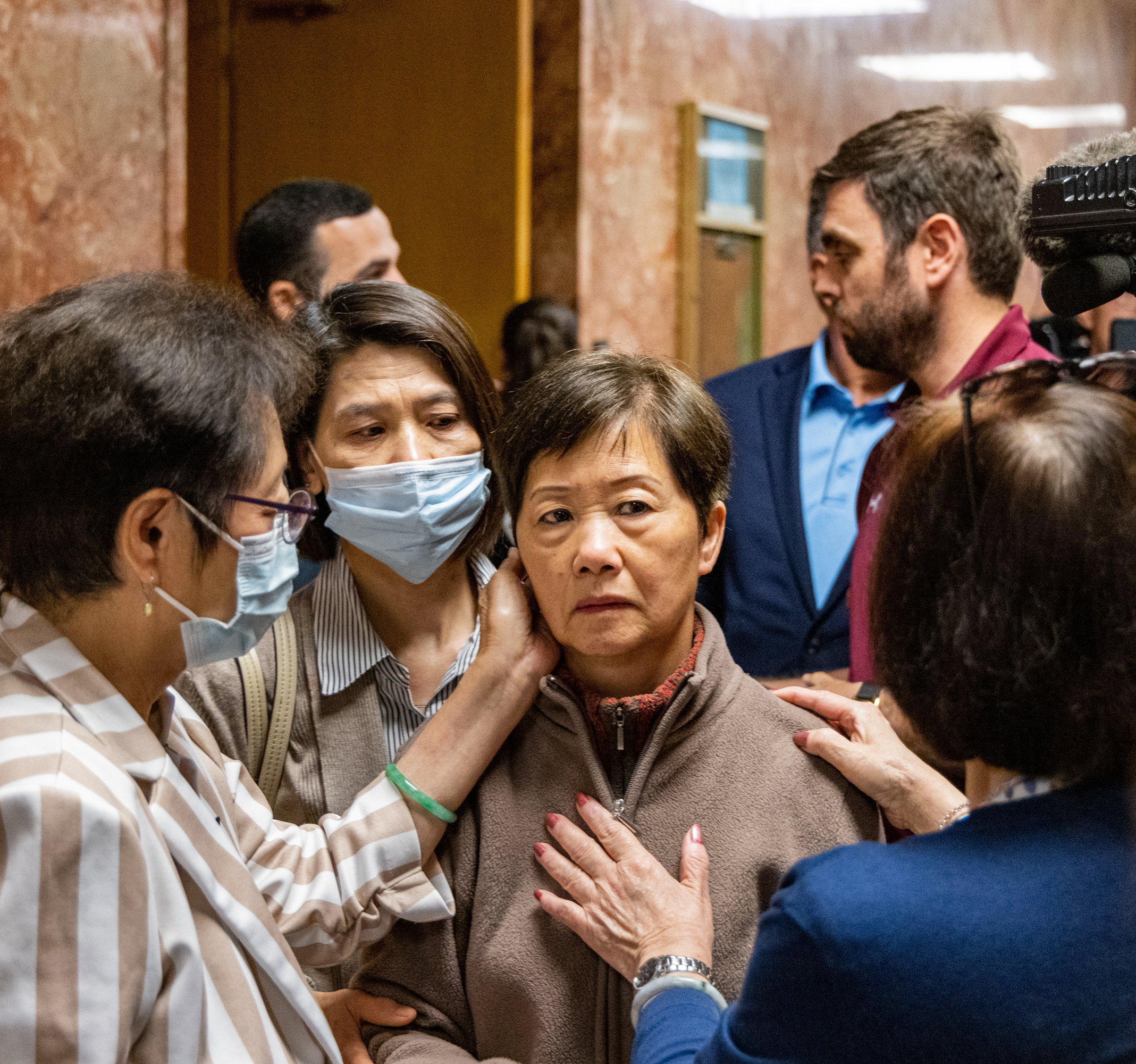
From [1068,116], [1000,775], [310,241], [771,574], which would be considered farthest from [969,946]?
[1068,116]

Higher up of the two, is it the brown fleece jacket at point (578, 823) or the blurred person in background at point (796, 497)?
the blurred person in background at point (796, 497)

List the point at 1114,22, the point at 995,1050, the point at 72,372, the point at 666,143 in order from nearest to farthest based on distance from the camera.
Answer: the point at 995,1050 < the point at 72,372 < the point at 666,143 < the point at 1114,22

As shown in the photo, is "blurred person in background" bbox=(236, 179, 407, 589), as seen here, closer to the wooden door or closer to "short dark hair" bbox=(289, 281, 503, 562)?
"short dark hair" bbox=(289, 281, 503, 562)

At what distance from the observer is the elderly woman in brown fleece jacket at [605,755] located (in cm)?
174

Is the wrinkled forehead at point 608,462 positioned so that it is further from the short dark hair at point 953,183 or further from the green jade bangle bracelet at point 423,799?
the short dark hair at point 953,183

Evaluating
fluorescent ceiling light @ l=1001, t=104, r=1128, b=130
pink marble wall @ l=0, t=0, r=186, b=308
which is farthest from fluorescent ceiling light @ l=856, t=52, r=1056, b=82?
pink marble wall @ l=0, t=0, r=186, b=308

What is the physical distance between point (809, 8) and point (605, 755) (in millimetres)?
5312

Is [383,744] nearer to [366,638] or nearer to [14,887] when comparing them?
[366,638]

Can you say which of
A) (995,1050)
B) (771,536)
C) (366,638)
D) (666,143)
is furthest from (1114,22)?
(995,1050)

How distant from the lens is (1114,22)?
9422 mm

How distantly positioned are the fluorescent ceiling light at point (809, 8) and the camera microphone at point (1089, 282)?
14.8ft

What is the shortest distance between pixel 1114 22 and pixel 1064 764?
393 inches

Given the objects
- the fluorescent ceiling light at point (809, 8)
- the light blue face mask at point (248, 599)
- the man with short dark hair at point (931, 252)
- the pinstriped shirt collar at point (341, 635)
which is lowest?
the pinstriped shirt collar at point (341, 635)

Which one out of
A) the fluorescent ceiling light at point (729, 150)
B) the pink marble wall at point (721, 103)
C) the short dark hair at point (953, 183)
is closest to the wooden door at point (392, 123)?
the pink marble wall at point (721, 103)
